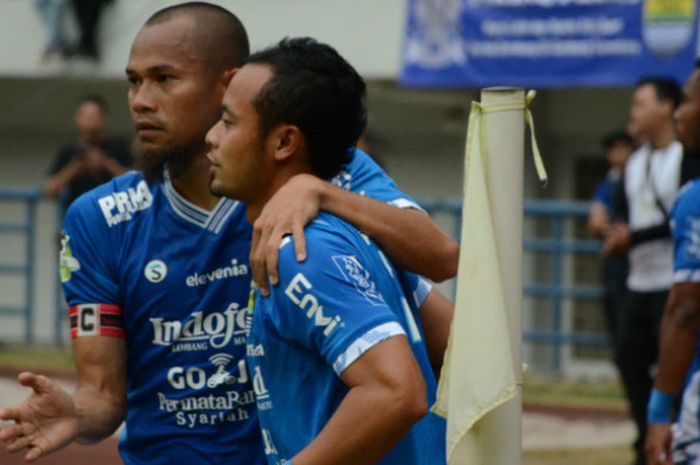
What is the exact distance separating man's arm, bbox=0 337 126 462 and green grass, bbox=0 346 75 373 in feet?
29.6

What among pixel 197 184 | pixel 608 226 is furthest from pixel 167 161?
pixel 608 226

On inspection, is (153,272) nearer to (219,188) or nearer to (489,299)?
(219,188)

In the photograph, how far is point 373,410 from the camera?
3404 mm

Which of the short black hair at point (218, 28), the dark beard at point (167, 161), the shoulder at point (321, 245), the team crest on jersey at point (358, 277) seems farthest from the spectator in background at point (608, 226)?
the team crest on jersey at point (358, 277)

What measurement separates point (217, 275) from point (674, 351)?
7.38ft

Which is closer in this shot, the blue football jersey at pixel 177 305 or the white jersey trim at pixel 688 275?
the blue football jersey at pixel 177 305

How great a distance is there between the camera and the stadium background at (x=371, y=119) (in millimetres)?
16750

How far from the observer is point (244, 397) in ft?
14.7

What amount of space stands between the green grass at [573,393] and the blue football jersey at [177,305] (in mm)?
8156

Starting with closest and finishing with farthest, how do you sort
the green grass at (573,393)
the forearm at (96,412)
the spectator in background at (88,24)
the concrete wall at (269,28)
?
the forearm at (96,412), the green grass at (573,393), the concrete wall at (269,28), the spectator in background at (88,24)

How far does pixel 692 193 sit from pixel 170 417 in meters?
2.28

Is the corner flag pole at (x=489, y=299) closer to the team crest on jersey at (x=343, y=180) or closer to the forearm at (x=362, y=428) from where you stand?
the forearm at (x=362, y=428)

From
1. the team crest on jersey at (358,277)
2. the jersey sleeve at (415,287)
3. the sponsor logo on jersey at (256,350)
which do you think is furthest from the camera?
the jersey sleeve at (415,287)

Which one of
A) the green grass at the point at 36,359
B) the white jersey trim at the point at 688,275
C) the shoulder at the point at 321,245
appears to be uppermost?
the shoulder at the point at 321,245
